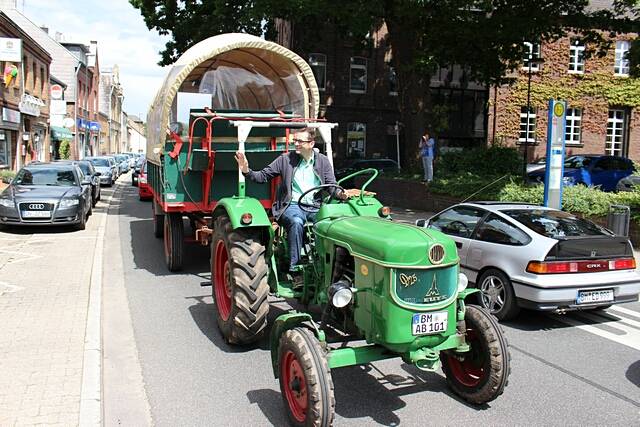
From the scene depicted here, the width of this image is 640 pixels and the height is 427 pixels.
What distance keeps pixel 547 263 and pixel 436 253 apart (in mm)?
3264

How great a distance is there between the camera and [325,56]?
36.1 meters

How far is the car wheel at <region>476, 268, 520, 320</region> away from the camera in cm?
698

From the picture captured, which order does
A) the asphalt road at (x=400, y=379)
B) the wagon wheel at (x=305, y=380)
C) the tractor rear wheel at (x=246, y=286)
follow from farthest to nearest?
the tractor rear wheel at (x=246, y=286)
the asphalt road at (x=400, y=379)
the wagon wheel at (x=305, y=380)

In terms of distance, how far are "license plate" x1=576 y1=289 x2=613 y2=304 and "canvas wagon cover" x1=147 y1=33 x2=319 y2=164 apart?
5.03 m

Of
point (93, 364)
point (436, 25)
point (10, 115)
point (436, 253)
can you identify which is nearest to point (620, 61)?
point (436, 25)

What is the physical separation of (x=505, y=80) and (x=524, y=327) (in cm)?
1744

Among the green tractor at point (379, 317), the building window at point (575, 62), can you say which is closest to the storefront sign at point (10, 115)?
the green tractor at point (379, 317)

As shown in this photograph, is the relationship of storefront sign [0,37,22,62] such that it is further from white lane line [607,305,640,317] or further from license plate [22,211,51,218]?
white lane line [607,305,640,317]

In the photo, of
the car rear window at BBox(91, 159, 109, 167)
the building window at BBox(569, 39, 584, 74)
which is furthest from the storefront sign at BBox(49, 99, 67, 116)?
the building window at BBox(569, 39, 584, 74)

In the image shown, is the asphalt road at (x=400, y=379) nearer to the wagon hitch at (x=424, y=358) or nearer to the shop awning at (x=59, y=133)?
the wagon hitch at (x=424, y=358)

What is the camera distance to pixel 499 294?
719 cm

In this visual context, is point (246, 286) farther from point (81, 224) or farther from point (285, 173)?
point (81, 224)

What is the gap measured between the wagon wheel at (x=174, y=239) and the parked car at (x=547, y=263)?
4146 millimetres

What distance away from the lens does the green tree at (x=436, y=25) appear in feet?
56.6
